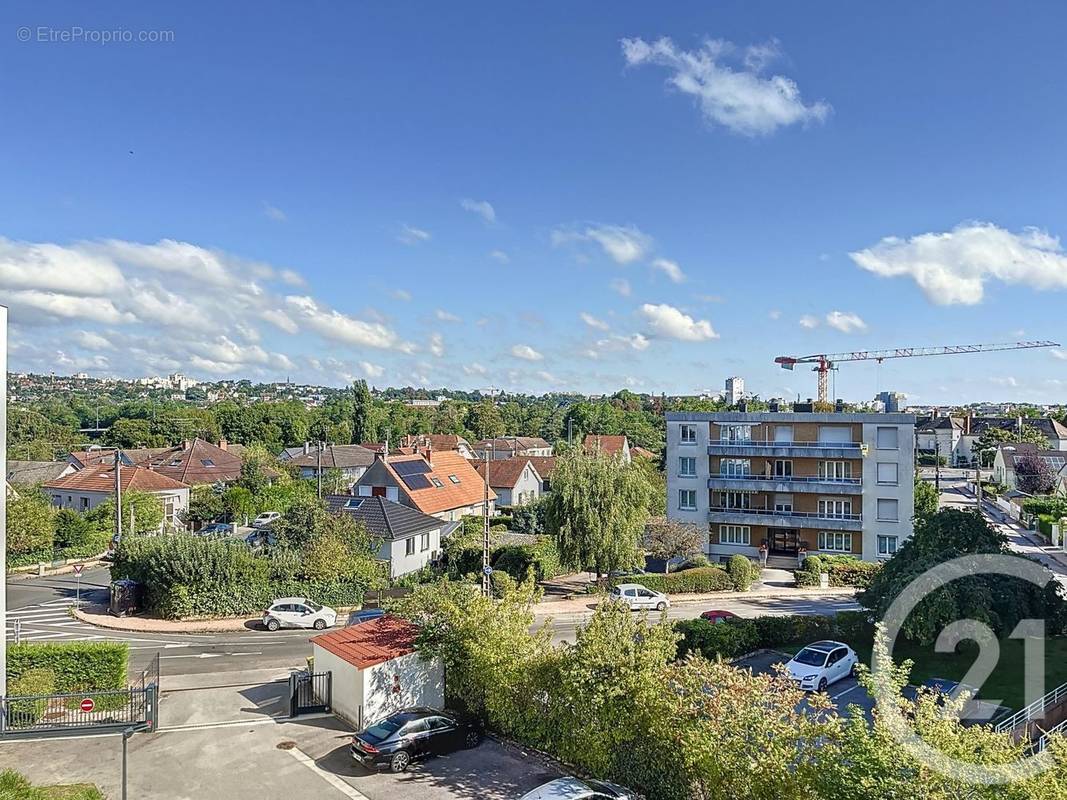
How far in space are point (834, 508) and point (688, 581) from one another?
1408cm

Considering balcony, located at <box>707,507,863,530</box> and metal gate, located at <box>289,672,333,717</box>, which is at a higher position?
balcony, located at <box>707,507,863,530</box>

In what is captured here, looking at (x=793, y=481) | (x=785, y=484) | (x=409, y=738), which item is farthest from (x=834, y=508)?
(x=409, y=738)

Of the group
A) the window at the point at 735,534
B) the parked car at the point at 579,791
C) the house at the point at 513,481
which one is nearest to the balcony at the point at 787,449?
the window at the point at 735,534

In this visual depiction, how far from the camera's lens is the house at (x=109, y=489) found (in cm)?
6047

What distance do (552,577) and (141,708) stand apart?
26.4 meters

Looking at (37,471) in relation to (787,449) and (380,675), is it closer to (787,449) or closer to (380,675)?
(380,675)

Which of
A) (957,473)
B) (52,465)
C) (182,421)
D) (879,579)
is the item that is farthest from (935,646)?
Answer: (182,421)

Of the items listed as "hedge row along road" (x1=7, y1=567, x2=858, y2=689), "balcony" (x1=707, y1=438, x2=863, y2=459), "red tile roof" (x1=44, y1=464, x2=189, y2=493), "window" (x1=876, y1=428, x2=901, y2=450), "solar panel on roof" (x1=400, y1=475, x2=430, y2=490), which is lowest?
"hedge row along road" (x1=7, y1=567, x2=858, y2=689)

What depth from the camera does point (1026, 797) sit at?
8.83m

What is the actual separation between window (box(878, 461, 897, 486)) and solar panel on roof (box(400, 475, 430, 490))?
3184 cm

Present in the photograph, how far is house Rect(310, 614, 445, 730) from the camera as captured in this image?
19.9 metres

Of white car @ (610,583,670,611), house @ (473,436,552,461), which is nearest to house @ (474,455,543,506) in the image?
house @ (473,436,552,461)

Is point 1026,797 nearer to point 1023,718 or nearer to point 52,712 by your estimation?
point 1023,718

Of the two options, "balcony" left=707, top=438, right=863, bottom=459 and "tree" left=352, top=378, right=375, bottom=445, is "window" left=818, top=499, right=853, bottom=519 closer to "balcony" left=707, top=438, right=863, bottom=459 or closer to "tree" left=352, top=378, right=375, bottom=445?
"balcony" left=707, top=438, right=863, bottom=459
